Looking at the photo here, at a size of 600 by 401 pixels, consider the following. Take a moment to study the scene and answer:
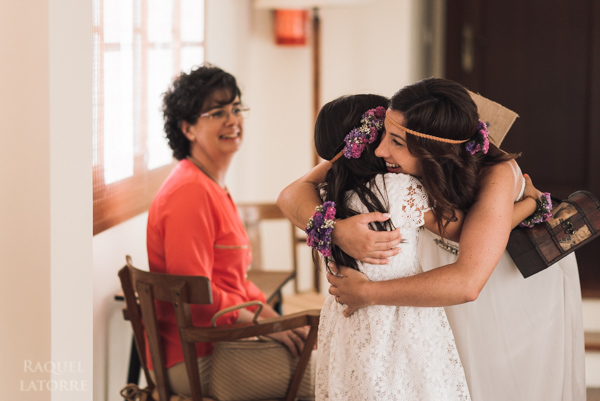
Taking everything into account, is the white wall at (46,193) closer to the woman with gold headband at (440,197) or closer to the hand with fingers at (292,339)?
Answer: the woman with gold headband at (440,197)

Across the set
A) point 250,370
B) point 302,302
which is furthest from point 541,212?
A: point 302,302

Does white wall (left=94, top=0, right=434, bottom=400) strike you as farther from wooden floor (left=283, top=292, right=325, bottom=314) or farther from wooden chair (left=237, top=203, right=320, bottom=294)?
wooden chair (left=237, top=203, right=320, bottom=294)

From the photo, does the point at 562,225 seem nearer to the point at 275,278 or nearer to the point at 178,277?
the point at 178,277

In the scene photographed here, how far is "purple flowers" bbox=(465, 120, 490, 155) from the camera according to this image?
4.74 feet

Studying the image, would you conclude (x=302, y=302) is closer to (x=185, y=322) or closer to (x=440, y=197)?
(x=185, y=322)

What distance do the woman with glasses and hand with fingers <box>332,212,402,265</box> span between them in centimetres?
67

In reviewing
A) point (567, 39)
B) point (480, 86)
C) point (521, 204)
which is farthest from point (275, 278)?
point (567, 39)

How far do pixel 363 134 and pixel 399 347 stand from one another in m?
0.48

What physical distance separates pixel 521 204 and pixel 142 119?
1545mm

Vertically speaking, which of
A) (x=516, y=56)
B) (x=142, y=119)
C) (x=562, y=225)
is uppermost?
(x=516, y=56)

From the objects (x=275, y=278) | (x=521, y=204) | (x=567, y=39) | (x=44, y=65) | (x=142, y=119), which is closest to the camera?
(x=44, y=65)

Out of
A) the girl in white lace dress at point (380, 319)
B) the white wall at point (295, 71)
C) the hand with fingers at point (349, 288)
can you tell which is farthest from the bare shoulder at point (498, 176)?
the white wall at point (295, 71)

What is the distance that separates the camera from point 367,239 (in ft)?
4.67

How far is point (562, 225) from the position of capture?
1691 mm
